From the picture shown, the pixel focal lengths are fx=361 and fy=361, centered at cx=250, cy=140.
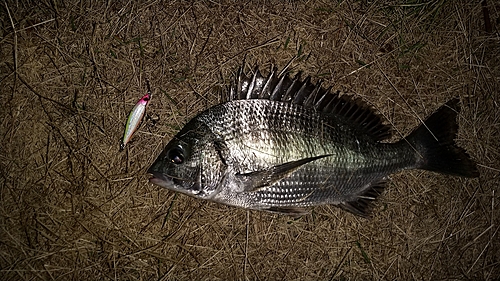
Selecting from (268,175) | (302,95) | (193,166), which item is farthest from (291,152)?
(193,166)

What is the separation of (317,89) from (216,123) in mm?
878

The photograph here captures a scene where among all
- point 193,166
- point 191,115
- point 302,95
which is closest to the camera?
point 193,166

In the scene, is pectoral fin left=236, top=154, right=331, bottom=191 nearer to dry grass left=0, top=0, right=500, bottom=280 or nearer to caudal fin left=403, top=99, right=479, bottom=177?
dry grass left=0, top=0, right=500, bottom=280

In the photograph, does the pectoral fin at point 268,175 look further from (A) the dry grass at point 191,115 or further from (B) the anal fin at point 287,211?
(A) the dry grass at point 191,115

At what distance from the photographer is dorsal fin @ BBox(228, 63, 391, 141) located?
9.59ft

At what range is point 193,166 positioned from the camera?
2725 mm

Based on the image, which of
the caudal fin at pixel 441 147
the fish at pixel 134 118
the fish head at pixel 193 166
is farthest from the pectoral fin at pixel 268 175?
the fish at pixel 134 118

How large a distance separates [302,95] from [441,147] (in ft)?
4.28

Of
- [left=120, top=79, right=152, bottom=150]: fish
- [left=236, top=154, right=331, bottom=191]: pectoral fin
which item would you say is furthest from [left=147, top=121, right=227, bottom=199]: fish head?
[left=120, top=79, right=152, bottom=150]: fish

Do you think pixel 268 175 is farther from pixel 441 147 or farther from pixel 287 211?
pixel 441 147

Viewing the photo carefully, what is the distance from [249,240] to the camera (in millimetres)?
3334

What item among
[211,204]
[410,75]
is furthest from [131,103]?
[410,75]

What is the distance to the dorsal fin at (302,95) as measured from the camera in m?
2.92

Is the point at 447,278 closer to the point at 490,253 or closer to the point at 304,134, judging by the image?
the point at 490,253
